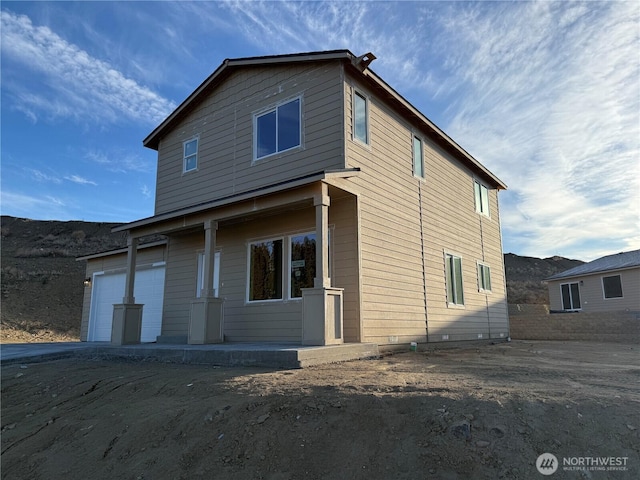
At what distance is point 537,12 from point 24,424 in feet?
39.9

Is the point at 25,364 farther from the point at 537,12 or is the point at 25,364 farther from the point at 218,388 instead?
the point at 537,12

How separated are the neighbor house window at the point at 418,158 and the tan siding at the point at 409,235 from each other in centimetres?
23

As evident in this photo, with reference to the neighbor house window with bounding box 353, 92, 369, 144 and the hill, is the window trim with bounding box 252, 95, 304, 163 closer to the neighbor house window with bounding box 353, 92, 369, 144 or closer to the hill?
the neighbor house window with bounding box 353, 92, 369, 144

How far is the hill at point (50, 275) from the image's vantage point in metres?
26.9

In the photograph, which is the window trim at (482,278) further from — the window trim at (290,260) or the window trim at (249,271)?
the window trim at (249,271)

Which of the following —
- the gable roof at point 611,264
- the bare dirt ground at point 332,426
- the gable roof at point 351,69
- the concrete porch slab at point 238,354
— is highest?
the gable roof at point 351,69

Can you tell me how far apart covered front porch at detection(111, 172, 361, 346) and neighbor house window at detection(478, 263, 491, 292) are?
23.1ft

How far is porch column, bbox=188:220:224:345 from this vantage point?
9.10m

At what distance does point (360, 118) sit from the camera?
31.6 ft

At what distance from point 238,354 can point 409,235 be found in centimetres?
535

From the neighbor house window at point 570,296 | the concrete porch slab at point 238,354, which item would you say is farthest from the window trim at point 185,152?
the neighbor house window at point 570,296

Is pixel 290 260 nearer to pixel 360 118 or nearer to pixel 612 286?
pixel 360 118

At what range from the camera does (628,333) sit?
16.4 meters

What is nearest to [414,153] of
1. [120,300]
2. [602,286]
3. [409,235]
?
[409,235]
